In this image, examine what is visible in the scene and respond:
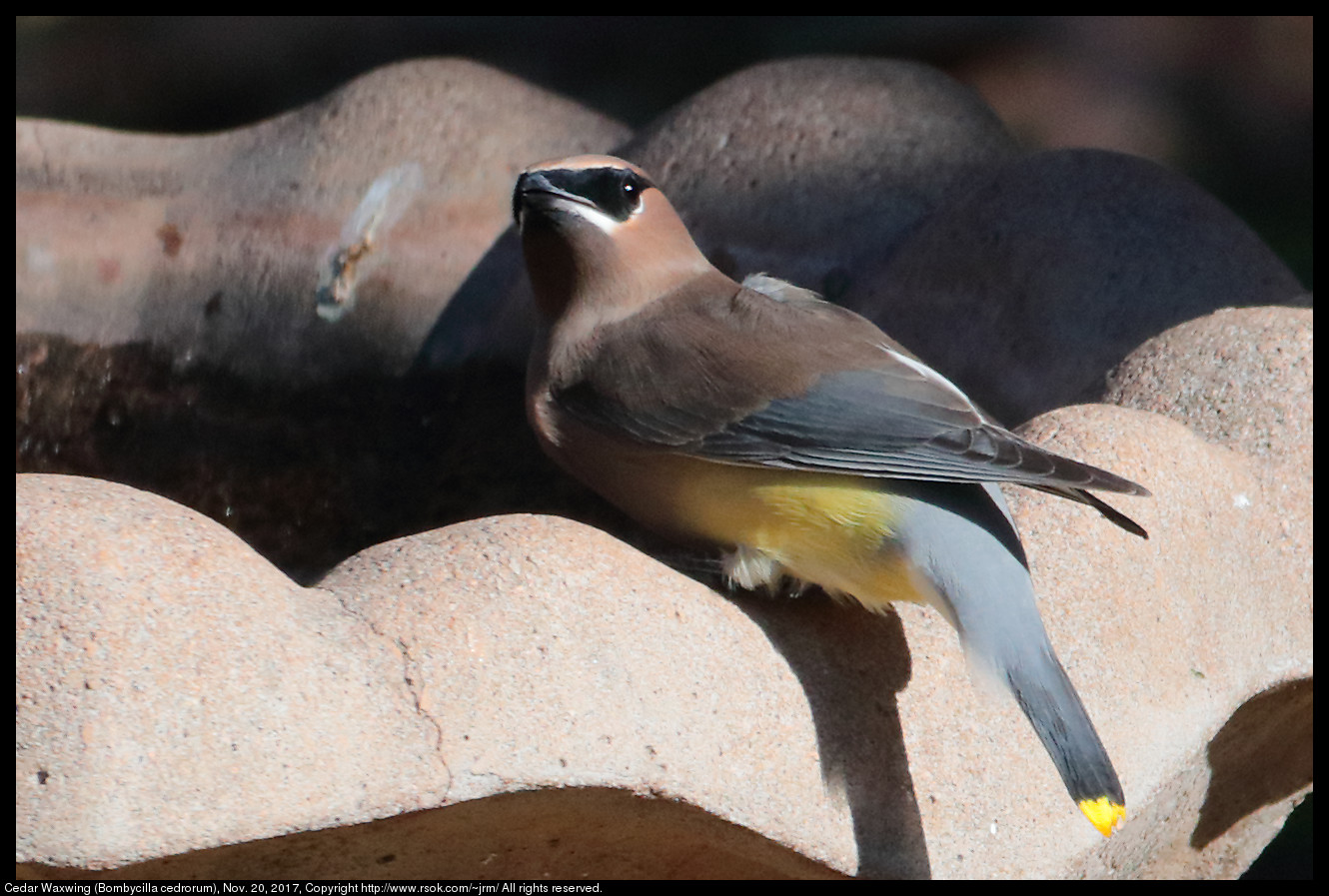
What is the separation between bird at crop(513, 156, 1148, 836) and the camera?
2412 millimetres

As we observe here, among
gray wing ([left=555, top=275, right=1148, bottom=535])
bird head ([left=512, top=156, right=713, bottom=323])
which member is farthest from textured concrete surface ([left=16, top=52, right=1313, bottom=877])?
bird head ([left=512, top=156, right=713, bottom=323])

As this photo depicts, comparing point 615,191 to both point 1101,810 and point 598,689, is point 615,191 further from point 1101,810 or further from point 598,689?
point 1101,810

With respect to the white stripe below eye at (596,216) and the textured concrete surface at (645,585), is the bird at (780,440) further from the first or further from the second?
the textured concrete surface at (645,585)

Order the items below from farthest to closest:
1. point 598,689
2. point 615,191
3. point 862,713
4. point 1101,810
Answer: point 615,191
point 862,713
point 1101,810
point 598,689

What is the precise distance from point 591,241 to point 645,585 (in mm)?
999

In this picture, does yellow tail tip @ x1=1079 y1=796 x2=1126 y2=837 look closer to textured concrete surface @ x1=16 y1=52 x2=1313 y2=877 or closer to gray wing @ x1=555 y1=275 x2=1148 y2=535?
textured concrete surface @ x1=16 y1=52 x2=1313 y2=877

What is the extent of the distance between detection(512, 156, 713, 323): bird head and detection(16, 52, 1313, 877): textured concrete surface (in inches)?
29.4

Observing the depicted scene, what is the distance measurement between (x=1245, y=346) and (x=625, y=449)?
136cm

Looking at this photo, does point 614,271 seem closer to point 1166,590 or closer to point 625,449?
point 625,449

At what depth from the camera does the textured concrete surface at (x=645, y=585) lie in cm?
195

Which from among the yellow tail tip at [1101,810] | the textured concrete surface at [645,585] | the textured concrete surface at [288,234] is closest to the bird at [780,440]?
the yellow tail tip at [1101,810]

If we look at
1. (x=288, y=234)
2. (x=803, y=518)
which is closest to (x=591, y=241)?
(x=803, y=518)

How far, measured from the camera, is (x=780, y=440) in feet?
8.62
